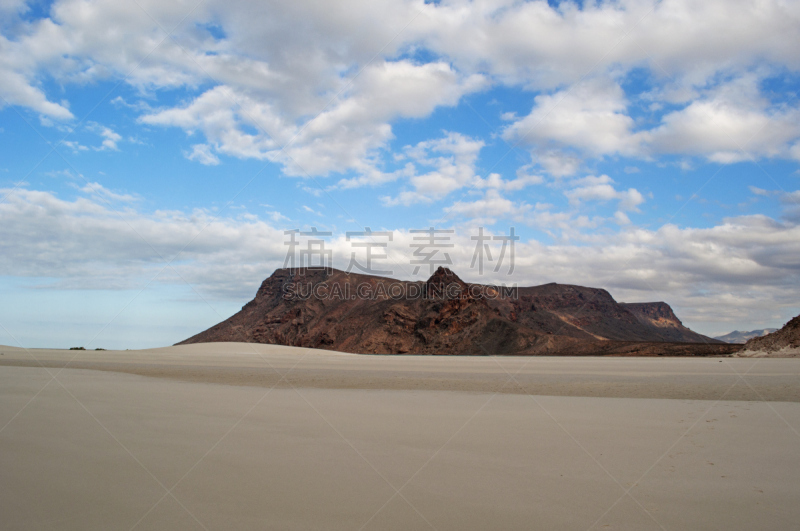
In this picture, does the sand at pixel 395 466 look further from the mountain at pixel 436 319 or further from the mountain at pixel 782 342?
the mountain at pixel 436 319

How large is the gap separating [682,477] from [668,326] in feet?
580

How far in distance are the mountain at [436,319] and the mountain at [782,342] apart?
13.3 m

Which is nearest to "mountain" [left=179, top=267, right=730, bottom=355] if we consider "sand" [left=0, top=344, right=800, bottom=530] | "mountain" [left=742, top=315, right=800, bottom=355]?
"mountain" [left=742, top=315, right=800, bottom=355]

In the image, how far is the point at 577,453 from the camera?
562 centimetres

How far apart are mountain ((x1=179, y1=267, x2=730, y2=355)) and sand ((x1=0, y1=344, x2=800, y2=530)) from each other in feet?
190

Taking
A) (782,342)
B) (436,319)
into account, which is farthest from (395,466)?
(436,319)

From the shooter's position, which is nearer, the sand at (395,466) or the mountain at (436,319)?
the sand at (395,466)

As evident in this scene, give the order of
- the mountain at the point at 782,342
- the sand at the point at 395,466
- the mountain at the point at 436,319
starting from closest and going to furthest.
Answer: the sand at the point at 395,466
the mountain at the point at 782,342
the mountain at the point at 436,319

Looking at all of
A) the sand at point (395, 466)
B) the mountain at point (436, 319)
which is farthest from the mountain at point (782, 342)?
the sand at point (395, 466)

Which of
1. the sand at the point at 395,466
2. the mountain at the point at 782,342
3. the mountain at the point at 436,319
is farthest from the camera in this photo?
the mountain at the point at 436,319

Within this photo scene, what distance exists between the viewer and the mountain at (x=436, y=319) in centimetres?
7575

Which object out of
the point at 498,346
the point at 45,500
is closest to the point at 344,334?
the point at 498,346

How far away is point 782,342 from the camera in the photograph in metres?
38.6

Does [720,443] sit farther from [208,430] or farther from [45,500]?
[45,500]
